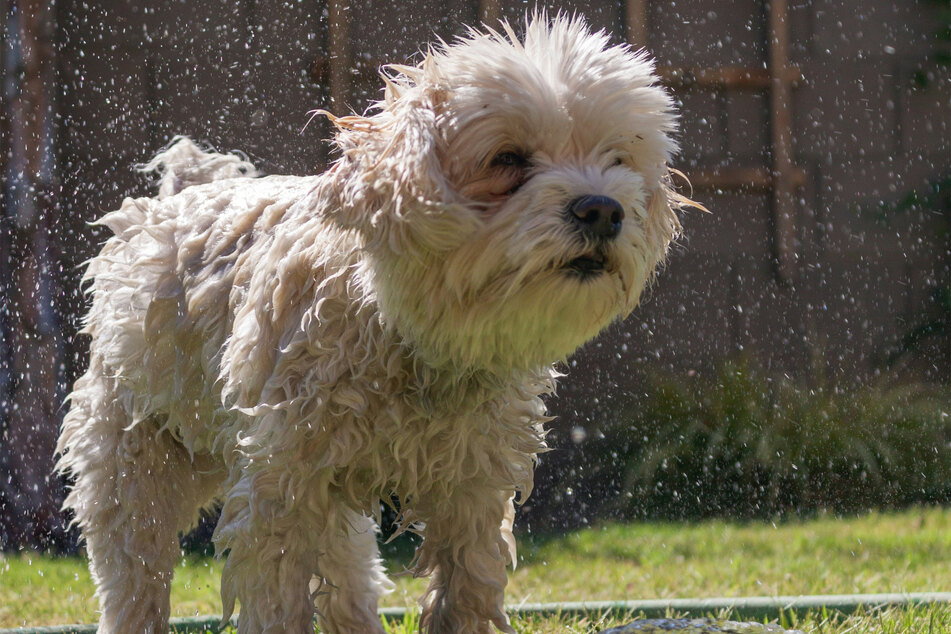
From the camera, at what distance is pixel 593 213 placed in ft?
8.63

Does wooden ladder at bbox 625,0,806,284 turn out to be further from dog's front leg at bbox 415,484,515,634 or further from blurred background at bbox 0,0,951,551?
dog's front leg at bbox 415,484,515,634

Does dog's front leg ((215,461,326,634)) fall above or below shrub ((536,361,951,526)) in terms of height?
above

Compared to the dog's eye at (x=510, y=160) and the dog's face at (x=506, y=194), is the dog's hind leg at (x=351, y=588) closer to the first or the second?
the dog's face at (x=506, y=194)

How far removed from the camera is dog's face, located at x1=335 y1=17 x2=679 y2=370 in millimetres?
2664

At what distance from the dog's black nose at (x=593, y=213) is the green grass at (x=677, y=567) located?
2.38 metres

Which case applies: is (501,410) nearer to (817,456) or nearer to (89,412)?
(89,412)

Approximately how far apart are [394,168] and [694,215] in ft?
17.6

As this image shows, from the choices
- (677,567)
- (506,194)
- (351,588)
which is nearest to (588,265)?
(506,194)

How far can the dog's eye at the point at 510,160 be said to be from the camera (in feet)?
9.05

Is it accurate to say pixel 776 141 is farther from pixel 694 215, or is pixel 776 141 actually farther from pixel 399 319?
pixel 399 319

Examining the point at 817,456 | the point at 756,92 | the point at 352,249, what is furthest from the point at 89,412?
the point at 756,92

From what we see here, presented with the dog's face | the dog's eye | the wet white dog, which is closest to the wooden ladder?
the wet white dog

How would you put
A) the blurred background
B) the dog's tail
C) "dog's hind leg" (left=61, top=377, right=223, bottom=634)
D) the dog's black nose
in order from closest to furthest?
the dog's black nose < "dog's hind leg" (left=61, top=377, right=223, bottom=634) < the dog's tail < the blurred background

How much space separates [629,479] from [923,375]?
2.27m
